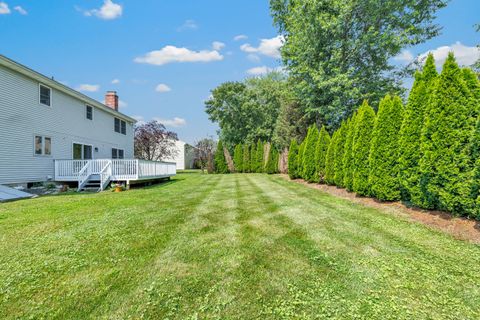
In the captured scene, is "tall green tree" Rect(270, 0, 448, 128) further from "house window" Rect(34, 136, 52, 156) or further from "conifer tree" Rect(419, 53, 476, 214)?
"house window" Rect(34, 136, 52, 156)

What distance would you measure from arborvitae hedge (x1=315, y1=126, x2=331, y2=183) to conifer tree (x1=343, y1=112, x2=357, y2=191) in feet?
7.68

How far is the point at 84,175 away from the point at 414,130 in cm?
1242

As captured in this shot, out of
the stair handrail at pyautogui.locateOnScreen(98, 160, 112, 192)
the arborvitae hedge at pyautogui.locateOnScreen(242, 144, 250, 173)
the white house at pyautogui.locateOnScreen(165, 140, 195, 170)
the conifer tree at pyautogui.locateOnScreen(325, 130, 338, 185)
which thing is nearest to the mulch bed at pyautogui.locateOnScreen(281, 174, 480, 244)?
the conifer tree at pyautogui.locateOnScreen(325, 130, 338, 185)

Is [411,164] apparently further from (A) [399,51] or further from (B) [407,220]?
(A) [399,51]

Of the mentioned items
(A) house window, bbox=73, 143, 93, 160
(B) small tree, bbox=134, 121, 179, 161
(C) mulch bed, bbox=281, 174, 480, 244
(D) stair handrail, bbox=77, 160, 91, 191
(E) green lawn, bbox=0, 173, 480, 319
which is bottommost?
(E) green lawn, bbox=0, 173, 480, 319

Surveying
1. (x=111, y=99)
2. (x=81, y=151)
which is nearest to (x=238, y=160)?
(x=111, y=99)

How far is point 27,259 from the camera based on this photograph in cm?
312

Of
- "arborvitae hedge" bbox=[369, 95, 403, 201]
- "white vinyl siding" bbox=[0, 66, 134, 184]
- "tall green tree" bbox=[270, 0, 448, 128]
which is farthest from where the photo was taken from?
"tall green tree" bbox=[270, 0, 448, 128]

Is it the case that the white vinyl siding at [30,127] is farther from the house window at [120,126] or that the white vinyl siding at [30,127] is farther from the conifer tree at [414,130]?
the conifer tree at [414,130]

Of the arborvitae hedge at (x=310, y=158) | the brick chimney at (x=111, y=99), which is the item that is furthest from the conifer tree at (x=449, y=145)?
the brick chimney at (x=111, y=99)

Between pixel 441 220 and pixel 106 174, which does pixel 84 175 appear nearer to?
pixel 106 174

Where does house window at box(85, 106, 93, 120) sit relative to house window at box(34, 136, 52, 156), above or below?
above

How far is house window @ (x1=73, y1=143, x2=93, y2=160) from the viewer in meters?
13.1

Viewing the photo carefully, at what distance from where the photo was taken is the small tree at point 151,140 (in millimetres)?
26344
